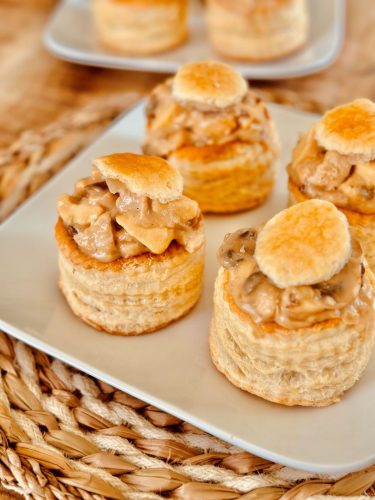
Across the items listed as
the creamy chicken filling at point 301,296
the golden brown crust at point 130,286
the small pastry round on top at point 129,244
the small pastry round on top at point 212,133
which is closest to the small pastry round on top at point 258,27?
the small pastry round on top at point 212,133

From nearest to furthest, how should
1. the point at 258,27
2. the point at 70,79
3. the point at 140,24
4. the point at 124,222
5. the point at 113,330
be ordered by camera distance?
the point at 124,222
the point at 113,330
the point at 258,27
the point at 140,24
the point at 70,79

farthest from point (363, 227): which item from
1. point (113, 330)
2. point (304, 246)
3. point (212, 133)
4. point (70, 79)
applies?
point (70, 79)

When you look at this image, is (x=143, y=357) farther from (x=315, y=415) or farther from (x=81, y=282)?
(x=315, y=415)

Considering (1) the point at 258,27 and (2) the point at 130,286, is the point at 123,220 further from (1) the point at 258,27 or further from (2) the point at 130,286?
A: (1) the point at 258,27

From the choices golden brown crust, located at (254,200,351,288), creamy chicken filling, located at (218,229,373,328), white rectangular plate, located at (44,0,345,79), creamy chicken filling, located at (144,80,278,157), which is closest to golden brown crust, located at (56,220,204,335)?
creamy chicken filling, located at (218,229,373,328)

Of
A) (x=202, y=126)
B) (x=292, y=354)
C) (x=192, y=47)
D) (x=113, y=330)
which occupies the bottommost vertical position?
(x=192, y=47)

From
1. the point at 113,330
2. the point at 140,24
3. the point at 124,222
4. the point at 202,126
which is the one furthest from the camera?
the point at 140,24

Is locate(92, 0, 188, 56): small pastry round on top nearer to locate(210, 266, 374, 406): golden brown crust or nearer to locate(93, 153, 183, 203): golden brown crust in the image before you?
locate(93, 153, 183, 203): golden brown crust
